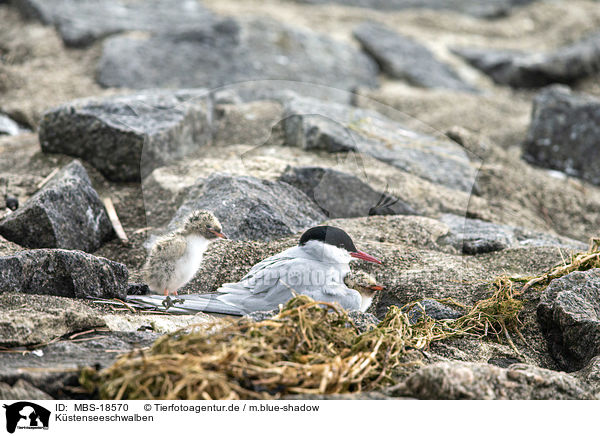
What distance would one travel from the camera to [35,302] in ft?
8.59

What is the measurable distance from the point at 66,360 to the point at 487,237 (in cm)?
257

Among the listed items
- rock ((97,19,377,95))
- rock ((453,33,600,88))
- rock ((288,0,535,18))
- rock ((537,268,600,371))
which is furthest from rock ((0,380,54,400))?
Answer: rock ((288,0,535,18))

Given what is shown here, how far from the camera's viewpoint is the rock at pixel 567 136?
6172mm

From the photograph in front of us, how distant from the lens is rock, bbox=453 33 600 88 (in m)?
7.89

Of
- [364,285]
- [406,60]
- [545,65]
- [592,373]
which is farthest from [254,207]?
[545,65]

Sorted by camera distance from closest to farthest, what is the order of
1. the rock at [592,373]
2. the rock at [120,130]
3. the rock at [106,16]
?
the rock at [592,373], the rock at [120,130], the rock at [106,16]

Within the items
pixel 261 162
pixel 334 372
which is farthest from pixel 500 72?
pixel 334 372

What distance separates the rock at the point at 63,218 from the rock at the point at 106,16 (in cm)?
379

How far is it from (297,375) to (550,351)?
1.38 meters

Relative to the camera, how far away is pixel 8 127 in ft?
17.7

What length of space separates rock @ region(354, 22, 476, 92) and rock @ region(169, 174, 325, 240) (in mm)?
4763

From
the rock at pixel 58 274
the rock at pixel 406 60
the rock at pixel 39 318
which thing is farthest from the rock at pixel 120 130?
the rock at pixel 406 60
